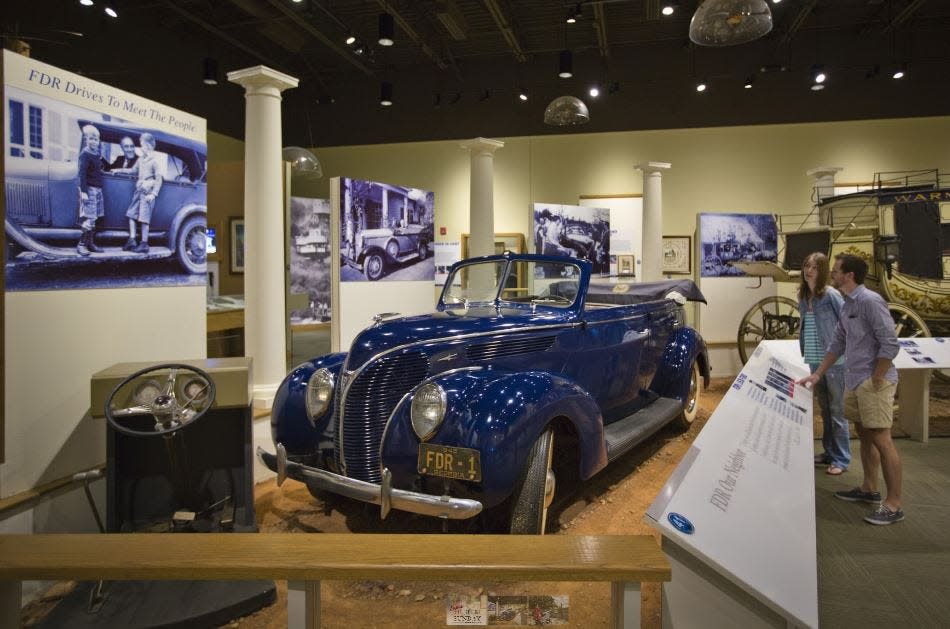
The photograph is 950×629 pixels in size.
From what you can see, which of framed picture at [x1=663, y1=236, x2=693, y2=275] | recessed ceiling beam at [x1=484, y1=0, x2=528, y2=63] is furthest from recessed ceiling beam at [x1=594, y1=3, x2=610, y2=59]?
framed picture at [x1=663, y1=236, x2=693, y2=275]

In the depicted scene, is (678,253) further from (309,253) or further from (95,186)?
(95,186)

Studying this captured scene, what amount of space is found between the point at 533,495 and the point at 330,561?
1.23m

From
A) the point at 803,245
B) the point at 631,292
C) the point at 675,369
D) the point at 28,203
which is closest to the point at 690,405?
the point at 675,369

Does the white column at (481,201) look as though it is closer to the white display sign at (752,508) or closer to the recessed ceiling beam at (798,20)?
the recessed ceiling beam at (798,20)

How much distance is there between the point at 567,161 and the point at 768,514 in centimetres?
937

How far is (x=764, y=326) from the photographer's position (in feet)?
23.3

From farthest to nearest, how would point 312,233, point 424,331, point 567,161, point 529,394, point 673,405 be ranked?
point 567,161 < point 312,233 < point 673,405 < point 424,331 < point 529,394

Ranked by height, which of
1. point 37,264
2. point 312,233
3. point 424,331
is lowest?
point 424,331

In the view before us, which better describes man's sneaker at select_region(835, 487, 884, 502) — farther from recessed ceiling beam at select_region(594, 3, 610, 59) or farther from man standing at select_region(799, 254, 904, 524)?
recessed ceiling beam at select_region(594, 3, 610, 59)

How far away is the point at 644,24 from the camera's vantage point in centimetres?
906

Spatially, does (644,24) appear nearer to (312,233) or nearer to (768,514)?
(312,233)

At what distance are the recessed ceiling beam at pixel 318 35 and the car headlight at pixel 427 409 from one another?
7.31 meters

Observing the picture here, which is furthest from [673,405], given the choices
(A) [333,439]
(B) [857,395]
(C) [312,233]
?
(C) [312,233]

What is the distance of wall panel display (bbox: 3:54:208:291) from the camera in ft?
8.54
